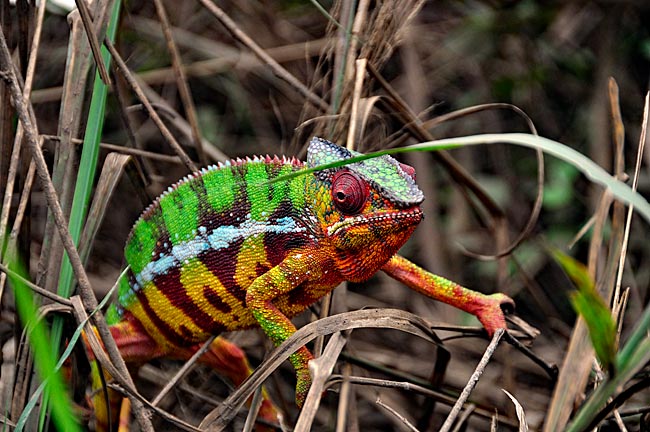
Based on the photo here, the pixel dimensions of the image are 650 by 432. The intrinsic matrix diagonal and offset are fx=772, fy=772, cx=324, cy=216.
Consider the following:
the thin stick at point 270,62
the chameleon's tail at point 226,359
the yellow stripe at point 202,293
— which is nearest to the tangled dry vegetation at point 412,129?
the thin stick at point 270,62

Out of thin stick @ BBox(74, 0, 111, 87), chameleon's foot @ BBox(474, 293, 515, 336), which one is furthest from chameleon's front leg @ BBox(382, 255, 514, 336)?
thin stick @ BBox(74, 0, 111, 87)

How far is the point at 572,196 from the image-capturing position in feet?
13.8

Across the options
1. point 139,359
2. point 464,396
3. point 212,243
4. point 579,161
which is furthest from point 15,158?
point 579,161

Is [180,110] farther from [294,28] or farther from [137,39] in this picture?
[294,28]

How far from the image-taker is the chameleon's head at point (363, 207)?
74.6 inches

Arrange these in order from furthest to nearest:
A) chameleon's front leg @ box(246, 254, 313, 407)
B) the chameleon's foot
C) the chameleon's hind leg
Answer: the chameleon's hind leg
the chameleon's foot
chameleon's front leg @ box(246, 254, 313, 407)

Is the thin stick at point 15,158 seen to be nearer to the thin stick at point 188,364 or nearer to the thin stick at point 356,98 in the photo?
the thin stick at point 188,364

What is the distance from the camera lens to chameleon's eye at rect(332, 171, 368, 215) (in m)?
1.93

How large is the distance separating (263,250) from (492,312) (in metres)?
0.67

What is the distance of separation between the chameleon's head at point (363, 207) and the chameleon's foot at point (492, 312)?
377mm

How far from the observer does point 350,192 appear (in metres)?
1.93

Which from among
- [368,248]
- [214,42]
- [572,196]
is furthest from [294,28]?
[368,248]

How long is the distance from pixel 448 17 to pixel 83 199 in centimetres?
329

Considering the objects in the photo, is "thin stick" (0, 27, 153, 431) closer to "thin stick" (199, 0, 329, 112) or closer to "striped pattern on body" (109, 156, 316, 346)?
"striped pattern on body" (109, 156, 316, 346)
